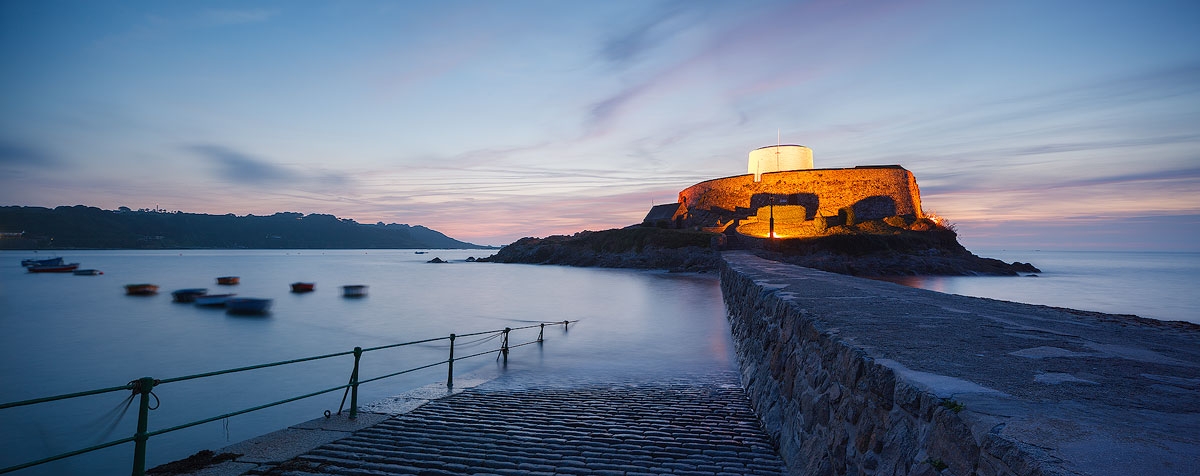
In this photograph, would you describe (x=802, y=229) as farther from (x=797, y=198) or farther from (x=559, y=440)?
(x=559, y=440)

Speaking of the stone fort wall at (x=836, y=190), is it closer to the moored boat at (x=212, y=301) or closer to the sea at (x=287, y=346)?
the sea at (x=287, y=346)

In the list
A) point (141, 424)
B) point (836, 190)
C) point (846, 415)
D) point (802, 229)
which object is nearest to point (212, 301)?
point (141, 424)

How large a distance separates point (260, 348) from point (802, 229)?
4723 cm

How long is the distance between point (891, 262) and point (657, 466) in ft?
159

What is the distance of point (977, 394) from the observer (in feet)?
8.16

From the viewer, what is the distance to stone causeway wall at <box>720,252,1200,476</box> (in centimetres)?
190

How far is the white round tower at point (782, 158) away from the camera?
217ft

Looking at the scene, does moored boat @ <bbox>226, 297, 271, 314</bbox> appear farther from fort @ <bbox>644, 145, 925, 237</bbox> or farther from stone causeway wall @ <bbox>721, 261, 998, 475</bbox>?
fort @ <bbox>644, 145, 925, 237</bbox>

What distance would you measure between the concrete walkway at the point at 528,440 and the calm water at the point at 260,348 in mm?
3859

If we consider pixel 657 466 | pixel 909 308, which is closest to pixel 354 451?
pixel 657 466

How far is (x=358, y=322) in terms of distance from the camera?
76.9 ft

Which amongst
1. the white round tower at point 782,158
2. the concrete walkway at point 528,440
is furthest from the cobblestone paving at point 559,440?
the white round tower at point 782,158

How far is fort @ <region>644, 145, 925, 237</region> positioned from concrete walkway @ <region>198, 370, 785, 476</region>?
4831cm

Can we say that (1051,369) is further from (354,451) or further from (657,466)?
(354,451)
